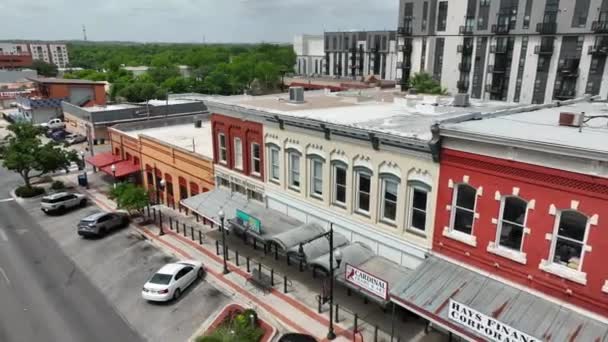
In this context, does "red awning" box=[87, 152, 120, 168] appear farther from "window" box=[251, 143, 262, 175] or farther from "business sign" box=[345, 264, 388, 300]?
"business sign" box=[345, 264, 388, 300]

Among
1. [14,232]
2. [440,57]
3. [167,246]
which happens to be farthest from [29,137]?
[440,57]

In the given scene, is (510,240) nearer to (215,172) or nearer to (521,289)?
(521,289)

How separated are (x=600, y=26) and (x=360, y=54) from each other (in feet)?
246

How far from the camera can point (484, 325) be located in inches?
495

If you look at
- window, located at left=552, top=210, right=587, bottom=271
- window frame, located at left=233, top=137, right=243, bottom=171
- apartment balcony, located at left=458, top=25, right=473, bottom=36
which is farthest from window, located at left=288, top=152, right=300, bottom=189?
apartment balcony, located at left=458, top=25, right=473, bottom=36

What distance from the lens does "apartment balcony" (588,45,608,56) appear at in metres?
50.1

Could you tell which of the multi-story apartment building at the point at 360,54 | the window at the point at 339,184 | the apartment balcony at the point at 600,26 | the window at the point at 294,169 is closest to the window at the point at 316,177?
the window at the point at 339,184

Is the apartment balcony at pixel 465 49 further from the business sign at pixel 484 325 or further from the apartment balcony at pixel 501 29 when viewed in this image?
the business sign at pixel 484 325

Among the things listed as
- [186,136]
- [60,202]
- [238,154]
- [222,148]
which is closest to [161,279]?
[238,154]

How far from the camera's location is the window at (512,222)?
1374 centimetres

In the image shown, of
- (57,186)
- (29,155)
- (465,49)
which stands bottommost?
(57,186)

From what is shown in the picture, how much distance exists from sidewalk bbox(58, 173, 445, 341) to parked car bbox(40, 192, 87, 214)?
34.9 ft

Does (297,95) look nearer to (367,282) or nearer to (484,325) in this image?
(367,282)

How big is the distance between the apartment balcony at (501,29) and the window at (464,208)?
5411 centimetres
